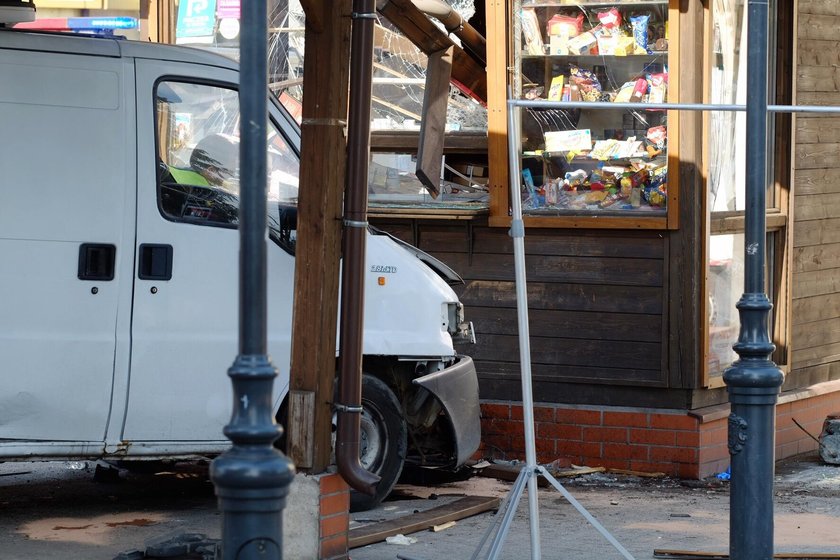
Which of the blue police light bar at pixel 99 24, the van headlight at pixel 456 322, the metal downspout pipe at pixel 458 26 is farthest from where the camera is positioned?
the metal downspout pipe at pixel 458 26

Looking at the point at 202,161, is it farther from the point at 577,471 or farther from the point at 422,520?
the point at 577,471

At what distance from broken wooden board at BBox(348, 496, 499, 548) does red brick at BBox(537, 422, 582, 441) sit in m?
1.24

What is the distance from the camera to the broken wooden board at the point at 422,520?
6.54m

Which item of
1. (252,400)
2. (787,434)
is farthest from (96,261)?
(787,434)

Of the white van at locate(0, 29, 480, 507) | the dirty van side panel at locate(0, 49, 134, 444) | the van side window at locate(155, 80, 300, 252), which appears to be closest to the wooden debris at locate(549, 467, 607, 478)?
the white van at locate(0, 29, 480, 507)

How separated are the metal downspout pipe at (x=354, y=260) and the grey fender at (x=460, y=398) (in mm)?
1242

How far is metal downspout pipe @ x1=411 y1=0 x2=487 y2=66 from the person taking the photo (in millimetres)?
8180

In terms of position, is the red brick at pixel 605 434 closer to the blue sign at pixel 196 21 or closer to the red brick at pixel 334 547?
the red brick at pixel 334 547

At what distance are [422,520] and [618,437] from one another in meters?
2.29

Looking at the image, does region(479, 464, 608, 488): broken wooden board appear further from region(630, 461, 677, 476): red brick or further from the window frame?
the window frame

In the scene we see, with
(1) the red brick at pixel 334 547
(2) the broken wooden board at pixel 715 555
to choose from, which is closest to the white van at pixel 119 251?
(1) the red brick at pixel 334 547

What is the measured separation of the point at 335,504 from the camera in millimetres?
5906

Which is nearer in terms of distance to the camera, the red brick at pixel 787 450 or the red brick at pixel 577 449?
the red brick at pixel 577 449

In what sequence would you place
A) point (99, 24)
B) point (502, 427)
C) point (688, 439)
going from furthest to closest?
point (502, 427) < point (688, 439) < point (99, 24)
